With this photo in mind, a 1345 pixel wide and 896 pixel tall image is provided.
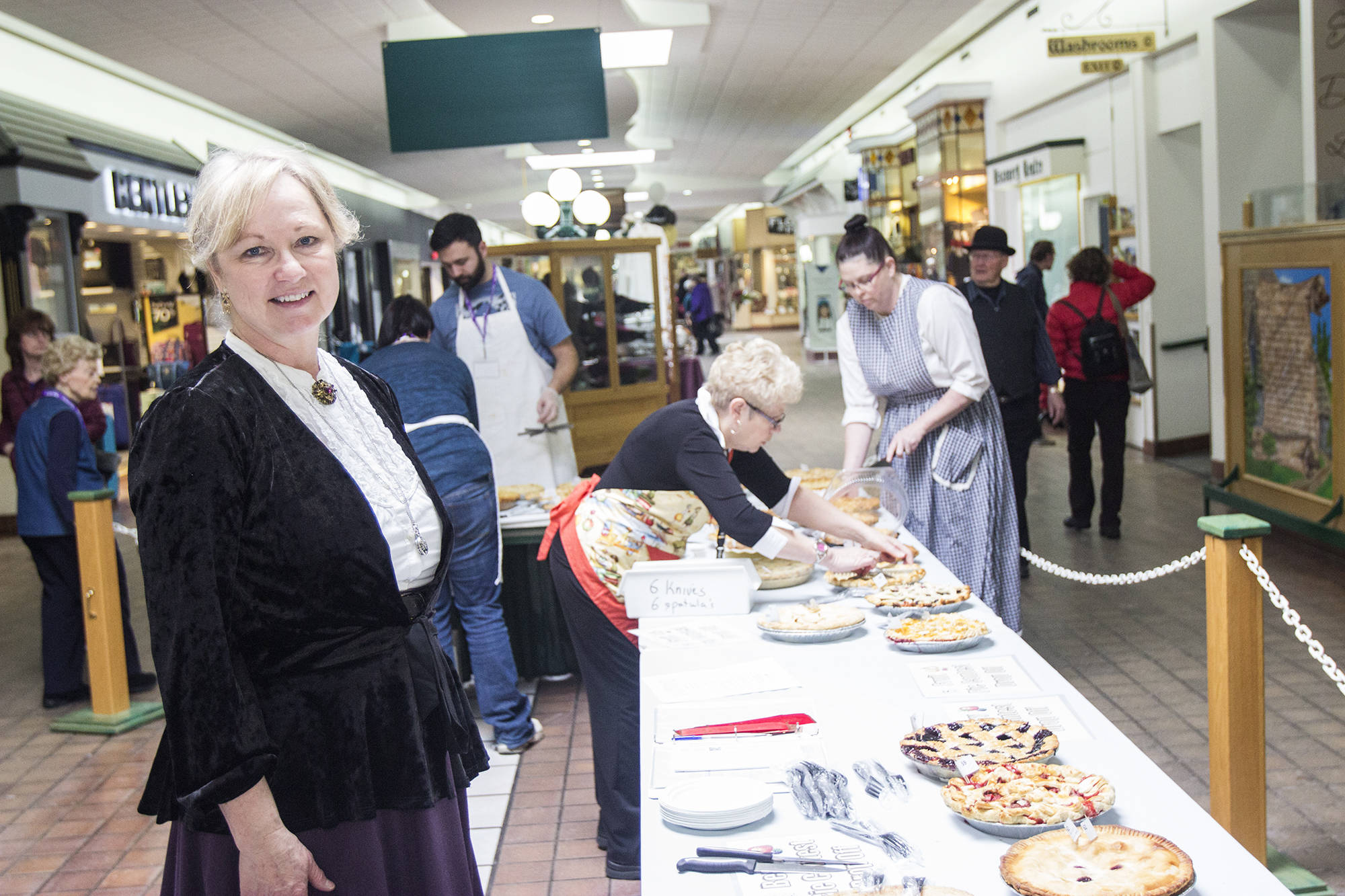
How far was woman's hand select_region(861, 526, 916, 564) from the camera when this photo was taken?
3.25 metres

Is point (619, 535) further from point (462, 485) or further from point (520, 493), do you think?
point (520, 493)

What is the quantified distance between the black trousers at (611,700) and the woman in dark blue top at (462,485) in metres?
0.93

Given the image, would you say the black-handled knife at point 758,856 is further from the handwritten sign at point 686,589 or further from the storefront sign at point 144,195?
the storefront sign at point 144,195

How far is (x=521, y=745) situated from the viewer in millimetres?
4328

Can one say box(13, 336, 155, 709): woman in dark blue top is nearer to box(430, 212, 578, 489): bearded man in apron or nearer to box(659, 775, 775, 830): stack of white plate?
box(430, 212, 578, 489): bearded man in apron

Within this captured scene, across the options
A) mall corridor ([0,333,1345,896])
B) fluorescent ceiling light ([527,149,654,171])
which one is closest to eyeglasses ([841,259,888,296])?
mall corridor ([0,333,1345,896])

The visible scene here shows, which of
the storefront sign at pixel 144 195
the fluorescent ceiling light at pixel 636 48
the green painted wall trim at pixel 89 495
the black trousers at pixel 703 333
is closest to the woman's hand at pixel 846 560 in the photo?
the green painted wall trim at pixel 89 495

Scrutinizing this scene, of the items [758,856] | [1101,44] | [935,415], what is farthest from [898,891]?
A: [1101,44]

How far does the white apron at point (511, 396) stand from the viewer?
215 inches

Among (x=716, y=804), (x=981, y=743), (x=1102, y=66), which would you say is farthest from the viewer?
(x=1102, y=66)

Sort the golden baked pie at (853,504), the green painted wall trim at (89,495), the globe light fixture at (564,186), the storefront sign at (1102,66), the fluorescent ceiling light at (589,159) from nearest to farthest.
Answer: the golden baked pie at (853,504)
the green painted wall trim at (89,495)
the storefront sign at (1102,66)
the globe light fixture at (564,186)
the fluorescent ceiling light at (589,159)

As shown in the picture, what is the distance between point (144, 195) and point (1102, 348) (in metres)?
9.36

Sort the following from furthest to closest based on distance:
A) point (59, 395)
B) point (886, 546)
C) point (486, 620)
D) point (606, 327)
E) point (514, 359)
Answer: point (606, 327), point (514, 359), point (59, 395), point (486, 620), point (886, 546)

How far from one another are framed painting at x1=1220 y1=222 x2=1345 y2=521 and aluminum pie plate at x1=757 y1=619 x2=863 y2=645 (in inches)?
161
